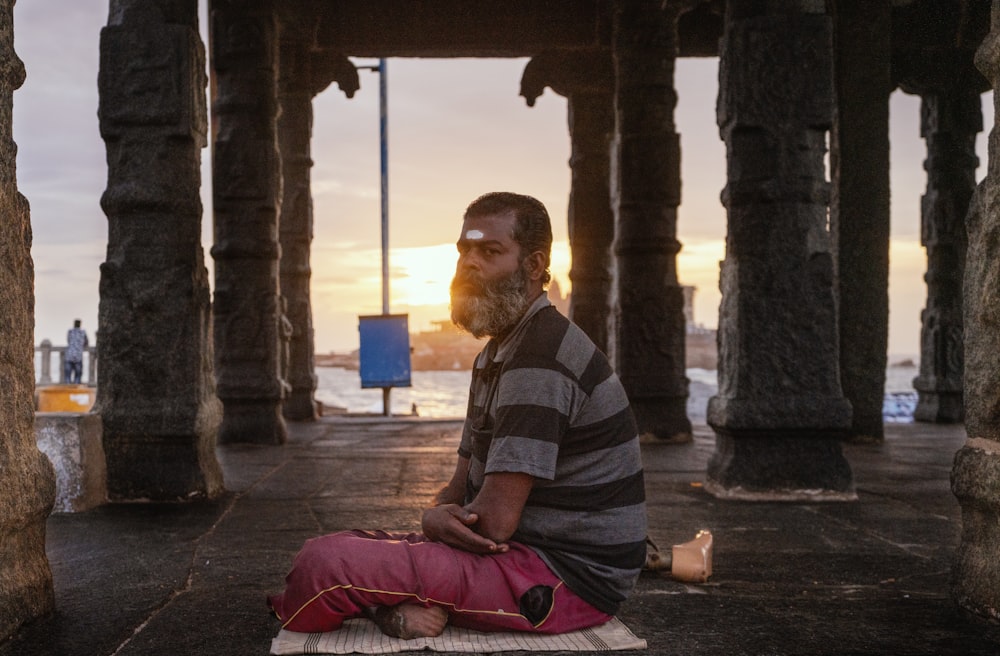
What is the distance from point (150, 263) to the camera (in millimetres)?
5133

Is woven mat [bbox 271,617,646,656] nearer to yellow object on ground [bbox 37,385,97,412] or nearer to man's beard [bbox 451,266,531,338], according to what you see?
man's beard [bbox 451,266,531,338]

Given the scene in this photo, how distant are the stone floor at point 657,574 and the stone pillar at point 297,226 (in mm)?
4546

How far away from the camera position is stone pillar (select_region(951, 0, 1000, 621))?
277 centimetres

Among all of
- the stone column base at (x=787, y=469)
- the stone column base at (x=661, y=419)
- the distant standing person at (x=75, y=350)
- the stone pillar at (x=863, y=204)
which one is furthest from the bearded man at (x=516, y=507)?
the distant standing person at (x=75, y=350)

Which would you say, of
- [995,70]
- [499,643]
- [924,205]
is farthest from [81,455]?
[924,205]

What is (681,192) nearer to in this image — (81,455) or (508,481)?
(81,455)

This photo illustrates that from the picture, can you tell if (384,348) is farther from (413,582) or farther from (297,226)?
(413,582)

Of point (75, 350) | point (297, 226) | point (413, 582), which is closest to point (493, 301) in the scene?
point (413, 582)

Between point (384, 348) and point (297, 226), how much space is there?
2.51 m

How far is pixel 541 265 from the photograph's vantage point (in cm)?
267

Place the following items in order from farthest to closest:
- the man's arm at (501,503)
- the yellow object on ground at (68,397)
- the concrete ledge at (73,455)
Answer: the yellow object on ground at (68,397), the concrete ledge at (73,455), the man's arm at (501,503)

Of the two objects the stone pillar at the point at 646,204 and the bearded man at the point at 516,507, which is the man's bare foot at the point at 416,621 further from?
the stone pillar at the point at 646,204

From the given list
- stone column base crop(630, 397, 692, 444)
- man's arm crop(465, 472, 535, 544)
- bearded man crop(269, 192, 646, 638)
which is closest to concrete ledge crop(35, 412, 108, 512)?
bearded man crop(269, 192, 646, 638)

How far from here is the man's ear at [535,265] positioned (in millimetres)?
2625
